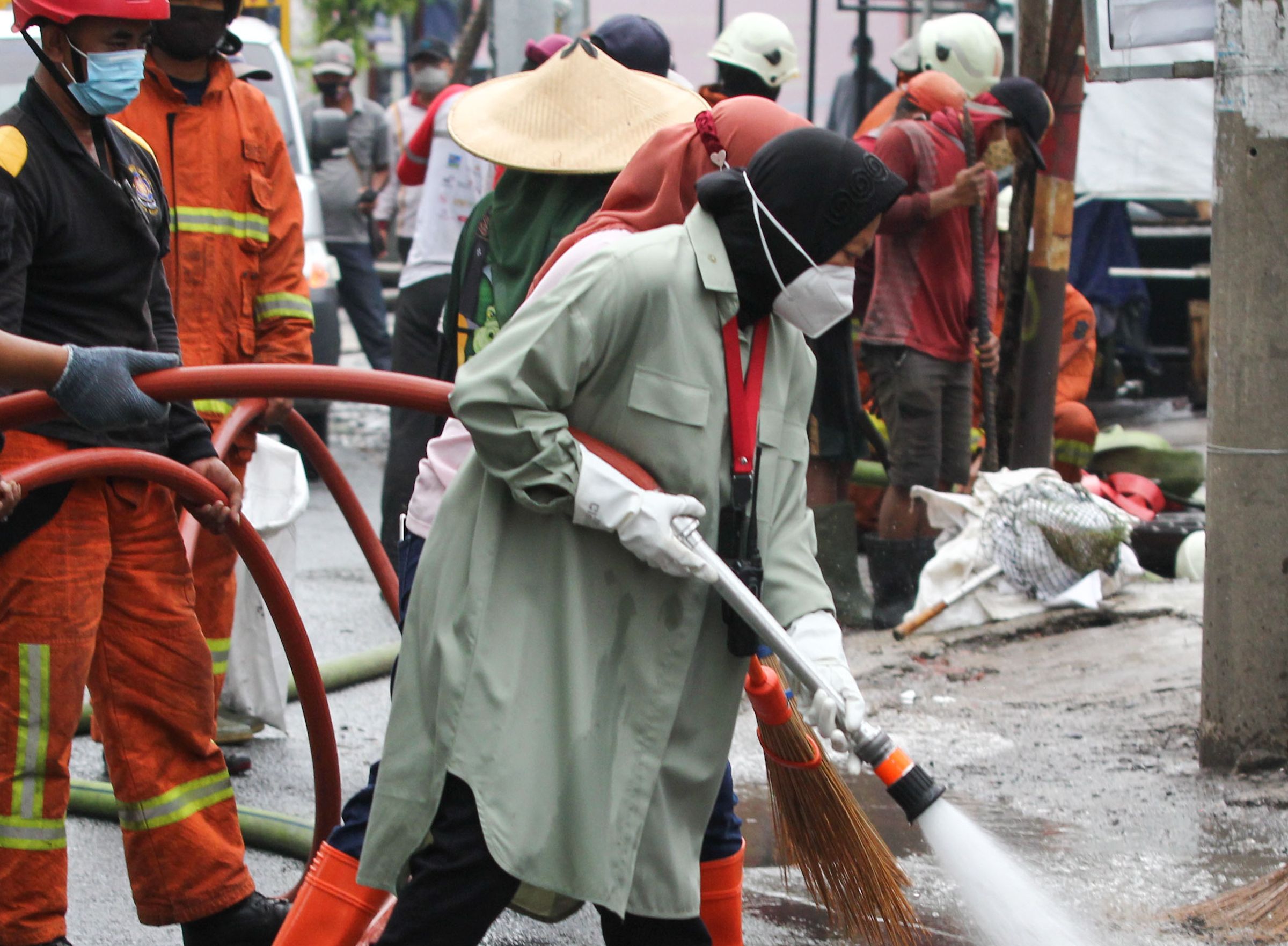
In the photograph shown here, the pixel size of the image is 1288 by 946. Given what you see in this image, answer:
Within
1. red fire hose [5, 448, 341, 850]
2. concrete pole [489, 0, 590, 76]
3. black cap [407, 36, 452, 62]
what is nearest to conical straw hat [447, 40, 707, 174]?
red fire hose [5, 448, 341, 850]

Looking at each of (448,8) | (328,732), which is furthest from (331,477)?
(448,8)

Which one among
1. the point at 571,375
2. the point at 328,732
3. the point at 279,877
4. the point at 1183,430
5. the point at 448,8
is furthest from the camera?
the point at 448,8

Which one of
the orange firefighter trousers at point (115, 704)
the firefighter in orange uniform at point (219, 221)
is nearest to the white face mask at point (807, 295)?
the orange firefighter trousers at point (115, 704)

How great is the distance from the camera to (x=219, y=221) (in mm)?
4328

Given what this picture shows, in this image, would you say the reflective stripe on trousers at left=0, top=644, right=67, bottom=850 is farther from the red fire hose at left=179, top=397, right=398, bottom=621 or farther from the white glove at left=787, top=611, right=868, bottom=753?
the white glove at left=787, top=611, right=868, bottom=753

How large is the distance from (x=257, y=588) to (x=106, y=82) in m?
1.83

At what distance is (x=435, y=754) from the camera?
2674mm

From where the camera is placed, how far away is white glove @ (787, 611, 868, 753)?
9.05 ft

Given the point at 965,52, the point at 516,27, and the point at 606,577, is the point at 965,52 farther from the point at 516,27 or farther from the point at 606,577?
the point at 606,577

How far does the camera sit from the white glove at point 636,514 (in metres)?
2.59

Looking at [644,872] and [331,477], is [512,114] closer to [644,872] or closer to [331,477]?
[331,477]

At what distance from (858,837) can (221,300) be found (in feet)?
7.29

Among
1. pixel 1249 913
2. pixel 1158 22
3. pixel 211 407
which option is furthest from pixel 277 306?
pixel 1249 913

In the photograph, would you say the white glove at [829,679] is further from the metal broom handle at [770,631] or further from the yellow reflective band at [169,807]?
the yellow reflective band at [169,807]
